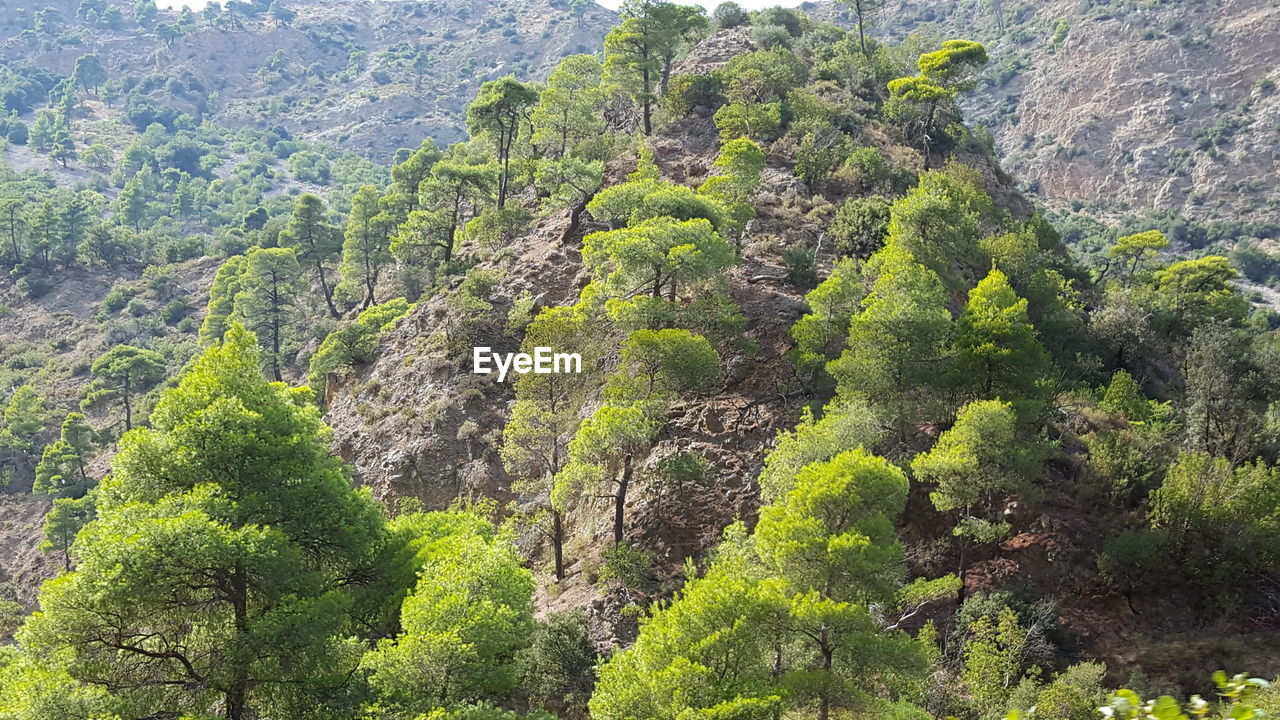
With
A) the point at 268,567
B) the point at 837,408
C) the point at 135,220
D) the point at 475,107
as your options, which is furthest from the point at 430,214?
the point at 135,220

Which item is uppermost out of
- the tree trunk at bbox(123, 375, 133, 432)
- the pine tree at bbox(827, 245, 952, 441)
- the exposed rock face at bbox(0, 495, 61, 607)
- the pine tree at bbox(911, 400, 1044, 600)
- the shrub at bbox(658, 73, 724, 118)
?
the shrub at bbox(658, 73, 724, 118)

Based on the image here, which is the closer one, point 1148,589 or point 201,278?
point 1148,589

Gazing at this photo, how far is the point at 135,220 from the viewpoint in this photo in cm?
13700

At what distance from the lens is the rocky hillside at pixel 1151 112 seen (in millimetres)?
118188

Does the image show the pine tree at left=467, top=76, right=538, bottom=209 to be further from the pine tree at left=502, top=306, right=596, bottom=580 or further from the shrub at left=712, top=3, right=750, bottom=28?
the shrub at left=712, top=3, right=750, bottom=28

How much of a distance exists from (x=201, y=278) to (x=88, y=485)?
43048 millimetres

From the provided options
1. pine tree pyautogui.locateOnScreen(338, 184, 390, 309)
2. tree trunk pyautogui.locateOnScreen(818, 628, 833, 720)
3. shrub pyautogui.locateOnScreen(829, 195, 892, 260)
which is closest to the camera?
tree trunk pyautogui.locateOnScreen(818, 628, 833, 720)

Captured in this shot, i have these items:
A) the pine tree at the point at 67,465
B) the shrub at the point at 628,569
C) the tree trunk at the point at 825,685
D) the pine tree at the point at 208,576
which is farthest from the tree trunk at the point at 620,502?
the pine tree at the point at 67,465

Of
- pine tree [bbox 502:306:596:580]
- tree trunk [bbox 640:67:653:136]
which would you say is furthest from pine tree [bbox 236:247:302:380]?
pine tree [bbox 502:306:596:580]

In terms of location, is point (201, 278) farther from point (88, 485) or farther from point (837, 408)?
point (837, 408)

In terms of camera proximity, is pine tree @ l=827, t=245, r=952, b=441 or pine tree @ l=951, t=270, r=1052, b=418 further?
pine tree @ l=827, t=245, r=952, b=441

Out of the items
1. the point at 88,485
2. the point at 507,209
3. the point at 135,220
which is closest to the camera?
the point at 507,209

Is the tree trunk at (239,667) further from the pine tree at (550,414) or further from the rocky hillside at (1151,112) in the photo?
the rocky hillside at (1151,112)

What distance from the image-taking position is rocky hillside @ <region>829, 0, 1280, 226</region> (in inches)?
4653
